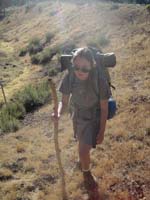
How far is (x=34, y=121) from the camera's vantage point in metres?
11.6

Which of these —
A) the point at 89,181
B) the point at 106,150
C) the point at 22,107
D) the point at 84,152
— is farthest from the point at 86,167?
the point at 22,107

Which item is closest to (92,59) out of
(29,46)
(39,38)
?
(29,46)

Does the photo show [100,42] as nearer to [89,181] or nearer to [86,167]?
[89,181]

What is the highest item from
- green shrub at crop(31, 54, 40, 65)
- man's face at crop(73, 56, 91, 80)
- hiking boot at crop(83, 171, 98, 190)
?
man's face at crop(73, 56, 91, 80)


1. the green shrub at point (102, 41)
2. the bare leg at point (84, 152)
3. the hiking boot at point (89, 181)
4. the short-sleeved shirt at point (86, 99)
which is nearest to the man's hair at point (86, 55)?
the short-sleeved shirt at point (86, 99)

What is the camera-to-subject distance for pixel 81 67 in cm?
462

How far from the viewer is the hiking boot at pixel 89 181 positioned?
231 inches

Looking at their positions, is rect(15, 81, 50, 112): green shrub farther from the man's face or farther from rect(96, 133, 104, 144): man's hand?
the man's face

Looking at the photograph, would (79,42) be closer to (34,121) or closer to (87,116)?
(34,121)


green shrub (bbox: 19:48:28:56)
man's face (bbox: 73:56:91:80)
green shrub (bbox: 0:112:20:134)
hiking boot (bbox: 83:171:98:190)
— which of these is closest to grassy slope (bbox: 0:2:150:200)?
hiking boot (bbox: 83:171:98:190)

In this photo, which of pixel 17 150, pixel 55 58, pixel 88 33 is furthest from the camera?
pixel 88 33

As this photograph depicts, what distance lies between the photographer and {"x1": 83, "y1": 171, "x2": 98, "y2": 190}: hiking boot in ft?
19.2

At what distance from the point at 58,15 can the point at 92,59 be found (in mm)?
34209

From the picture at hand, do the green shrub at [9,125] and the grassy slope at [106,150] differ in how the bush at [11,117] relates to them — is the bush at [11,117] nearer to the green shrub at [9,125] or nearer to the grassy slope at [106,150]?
the green shrub at [9,125]
